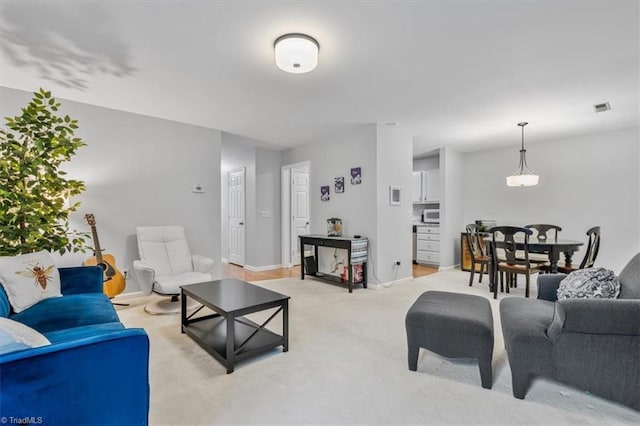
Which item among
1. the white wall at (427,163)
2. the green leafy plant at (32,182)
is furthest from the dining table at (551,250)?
the green leafy plant at (32,182)

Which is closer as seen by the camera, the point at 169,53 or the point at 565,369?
the point at 565,369

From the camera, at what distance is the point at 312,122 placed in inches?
166

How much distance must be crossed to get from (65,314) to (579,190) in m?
6.51

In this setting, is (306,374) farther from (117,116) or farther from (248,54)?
(117,116)

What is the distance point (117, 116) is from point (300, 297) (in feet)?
10.3

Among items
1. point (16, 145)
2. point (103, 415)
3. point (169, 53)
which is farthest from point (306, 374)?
point (16, 145)

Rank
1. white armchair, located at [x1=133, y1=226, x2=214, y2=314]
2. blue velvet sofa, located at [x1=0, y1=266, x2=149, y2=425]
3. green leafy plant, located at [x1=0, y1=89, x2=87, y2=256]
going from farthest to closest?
white armchair, located at [x1=133, y1=226, x2=214, y2=314] < green leafy plant, located at [x1=0, y1=89, x2=87, y2=256] < blue velvet sofa, located at [x1=0, y1=266, x2=149, y2=425]

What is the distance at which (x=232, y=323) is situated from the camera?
202 cm

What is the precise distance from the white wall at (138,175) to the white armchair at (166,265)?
353 millimetres

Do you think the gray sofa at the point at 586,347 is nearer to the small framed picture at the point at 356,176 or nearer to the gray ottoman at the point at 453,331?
the gray ottoman at the point at 453,331

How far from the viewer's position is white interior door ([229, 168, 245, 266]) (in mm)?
6312

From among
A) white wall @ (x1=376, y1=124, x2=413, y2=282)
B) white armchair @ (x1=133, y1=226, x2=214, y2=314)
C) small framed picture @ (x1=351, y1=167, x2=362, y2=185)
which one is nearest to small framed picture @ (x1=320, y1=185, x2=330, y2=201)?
small framed picture @ (x1=351, y1=167, x2=362, y2=185)

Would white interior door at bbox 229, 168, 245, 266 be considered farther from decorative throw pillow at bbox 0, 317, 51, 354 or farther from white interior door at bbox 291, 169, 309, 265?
decorative throw pillow at bbox 0, 317, 51, 354

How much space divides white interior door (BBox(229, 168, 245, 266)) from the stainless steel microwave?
372 centimetres
